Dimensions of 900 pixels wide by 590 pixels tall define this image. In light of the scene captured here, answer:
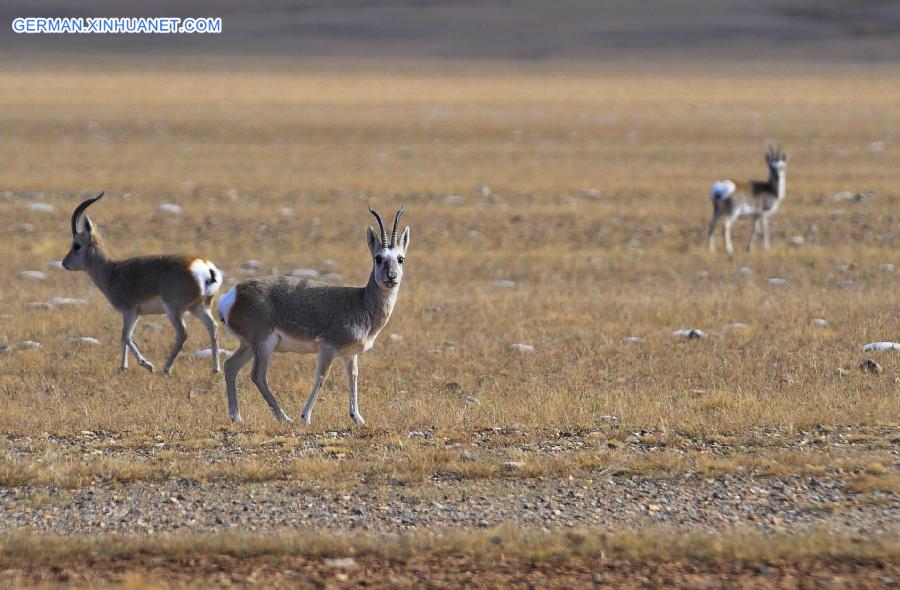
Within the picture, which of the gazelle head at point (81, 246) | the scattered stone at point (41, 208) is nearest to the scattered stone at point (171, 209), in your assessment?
the scattered stone at point (41, 208)

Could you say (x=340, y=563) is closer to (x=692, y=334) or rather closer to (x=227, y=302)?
(x=227, y=302)

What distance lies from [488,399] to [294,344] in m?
1.90

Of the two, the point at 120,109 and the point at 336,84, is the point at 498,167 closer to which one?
the point at 120,109

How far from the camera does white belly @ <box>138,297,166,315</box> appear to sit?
1386cm

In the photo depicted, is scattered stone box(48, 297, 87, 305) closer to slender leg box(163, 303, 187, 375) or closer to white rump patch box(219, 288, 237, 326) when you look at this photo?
slender leg box(163, 303, 187, 375)

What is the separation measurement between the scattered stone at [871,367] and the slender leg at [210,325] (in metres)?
6.42

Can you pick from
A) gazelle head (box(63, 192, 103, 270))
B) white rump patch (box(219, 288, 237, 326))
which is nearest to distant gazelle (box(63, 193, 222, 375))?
gazelle head (box(63, 192, 103, 270))

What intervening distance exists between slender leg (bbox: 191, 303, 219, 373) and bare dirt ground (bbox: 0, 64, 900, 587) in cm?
35

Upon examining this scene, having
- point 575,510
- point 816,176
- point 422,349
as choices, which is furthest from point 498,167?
point 575,510

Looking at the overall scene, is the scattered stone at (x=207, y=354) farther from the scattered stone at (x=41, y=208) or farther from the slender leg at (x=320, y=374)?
the scattered stone at (x=41, y=208)

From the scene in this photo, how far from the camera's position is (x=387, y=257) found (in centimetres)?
1083

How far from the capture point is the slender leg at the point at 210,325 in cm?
1339

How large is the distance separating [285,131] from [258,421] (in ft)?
135

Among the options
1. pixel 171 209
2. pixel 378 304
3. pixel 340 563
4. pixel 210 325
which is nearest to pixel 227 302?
pixel 378 304
